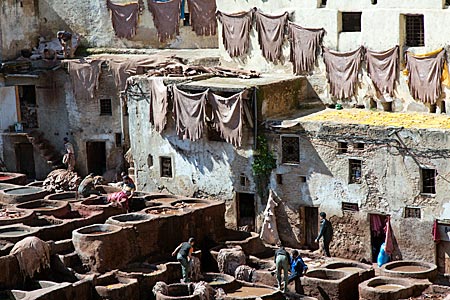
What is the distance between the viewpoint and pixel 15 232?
133 feet

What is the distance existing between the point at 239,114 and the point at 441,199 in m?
7.73

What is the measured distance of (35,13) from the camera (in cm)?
5406

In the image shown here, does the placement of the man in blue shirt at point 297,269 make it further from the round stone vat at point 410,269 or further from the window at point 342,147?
the window at point 342,147

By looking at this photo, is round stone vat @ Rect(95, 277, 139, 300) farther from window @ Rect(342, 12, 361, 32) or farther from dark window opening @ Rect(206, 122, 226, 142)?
window @ Rect(342, 12, 361, 32)

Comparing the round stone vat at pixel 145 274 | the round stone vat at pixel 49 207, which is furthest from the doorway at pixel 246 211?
the round stone vat at pixel 49 207

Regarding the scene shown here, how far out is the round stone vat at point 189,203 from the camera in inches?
1726

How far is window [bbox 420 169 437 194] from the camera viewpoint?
41844mm

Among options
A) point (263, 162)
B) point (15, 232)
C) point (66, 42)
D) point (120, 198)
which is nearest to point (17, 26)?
point (66, 42)

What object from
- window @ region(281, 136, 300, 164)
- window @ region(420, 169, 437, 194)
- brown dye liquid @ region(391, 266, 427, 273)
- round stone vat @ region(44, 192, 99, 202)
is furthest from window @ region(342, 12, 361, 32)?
round stone vat @ region(44, 192, 99, 202)

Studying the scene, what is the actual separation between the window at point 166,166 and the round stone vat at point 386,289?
10941 mm

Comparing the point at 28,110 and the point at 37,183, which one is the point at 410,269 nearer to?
the point at 37,183

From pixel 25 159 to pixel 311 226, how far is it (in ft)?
48.6

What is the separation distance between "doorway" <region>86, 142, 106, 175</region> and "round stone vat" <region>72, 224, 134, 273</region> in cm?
1258

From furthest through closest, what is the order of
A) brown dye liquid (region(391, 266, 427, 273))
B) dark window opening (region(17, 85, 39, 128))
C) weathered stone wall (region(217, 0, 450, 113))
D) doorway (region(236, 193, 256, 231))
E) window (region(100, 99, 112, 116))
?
dark window opening (region(17, 85, 39, 128)) < window (region(100, 99, 112, 116)) < doorway (region(236, 193, 256, 231)) < weathered stone wall (region(217, 0, 450, 113)) < brown dye liquid (region(391, 266, 427, 273))
